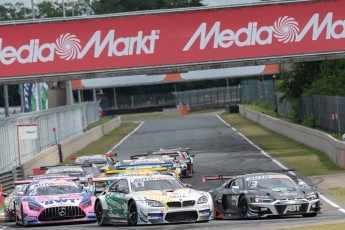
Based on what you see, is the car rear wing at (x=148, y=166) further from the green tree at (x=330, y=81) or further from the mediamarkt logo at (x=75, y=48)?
the green tree at (x=330, y=81)

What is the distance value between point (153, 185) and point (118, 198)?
0.88 meters

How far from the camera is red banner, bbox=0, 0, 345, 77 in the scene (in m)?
42.8

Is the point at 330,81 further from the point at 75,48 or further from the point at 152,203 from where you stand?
the point at 152,203


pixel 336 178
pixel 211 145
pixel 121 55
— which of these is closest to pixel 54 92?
pixel 211 145

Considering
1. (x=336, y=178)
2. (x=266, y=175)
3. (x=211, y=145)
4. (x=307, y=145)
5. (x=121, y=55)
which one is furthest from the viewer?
(x=211, y=145)

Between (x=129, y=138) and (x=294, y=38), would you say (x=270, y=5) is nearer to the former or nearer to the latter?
(x=294, y=38)

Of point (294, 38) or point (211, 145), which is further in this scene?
point (211, 145)

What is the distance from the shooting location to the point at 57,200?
25078mm

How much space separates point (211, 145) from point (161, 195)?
38.8 m

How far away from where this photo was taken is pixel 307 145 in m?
54.6

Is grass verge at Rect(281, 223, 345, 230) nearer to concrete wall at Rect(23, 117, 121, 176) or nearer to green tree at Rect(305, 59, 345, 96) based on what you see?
concrete wall at Rect(23, 117, 121, 176)

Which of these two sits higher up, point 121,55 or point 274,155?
point 121,55

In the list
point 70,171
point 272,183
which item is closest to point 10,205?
point 70,171

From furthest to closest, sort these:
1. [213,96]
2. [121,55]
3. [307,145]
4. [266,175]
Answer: [213,96], [307,145], [121,55], [266,175]
